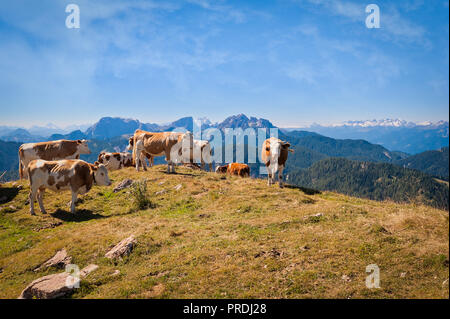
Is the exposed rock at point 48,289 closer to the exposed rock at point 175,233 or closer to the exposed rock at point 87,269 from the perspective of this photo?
the exposed rock at point 87,269

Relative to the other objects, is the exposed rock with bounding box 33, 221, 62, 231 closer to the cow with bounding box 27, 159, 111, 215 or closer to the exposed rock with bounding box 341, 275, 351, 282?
the cow with bounding box 27, 159, 111, 215

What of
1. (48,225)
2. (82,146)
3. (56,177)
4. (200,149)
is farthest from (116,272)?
(82,146)

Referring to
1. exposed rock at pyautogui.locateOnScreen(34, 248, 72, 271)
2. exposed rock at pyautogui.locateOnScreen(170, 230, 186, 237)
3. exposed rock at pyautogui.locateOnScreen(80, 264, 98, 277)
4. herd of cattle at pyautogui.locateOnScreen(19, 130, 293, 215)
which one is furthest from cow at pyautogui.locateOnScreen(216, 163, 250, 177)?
exposed rock at pyautogui.locateOnScreen(80, 264, 98, 277)

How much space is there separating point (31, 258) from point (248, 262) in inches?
Result: 342

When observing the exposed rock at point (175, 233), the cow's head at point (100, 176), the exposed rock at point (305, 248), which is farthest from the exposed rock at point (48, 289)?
the cow's head at point (100, 176)

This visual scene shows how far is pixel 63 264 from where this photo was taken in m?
9.12

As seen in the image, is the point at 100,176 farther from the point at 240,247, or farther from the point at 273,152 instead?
the point at 273,152

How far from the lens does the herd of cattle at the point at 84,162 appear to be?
561 inches

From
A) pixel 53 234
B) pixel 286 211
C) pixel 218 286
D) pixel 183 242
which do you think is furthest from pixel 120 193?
pixel 218 286

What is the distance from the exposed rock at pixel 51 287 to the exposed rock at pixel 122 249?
1.80 m

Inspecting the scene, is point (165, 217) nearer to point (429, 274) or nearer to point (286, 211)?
point (286, 211)

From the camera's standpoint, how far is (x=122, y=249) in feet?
30.0

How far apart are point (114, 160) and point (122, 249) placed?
852 inches

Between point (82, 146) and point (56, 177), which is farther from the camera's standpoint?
point (82, 146)
